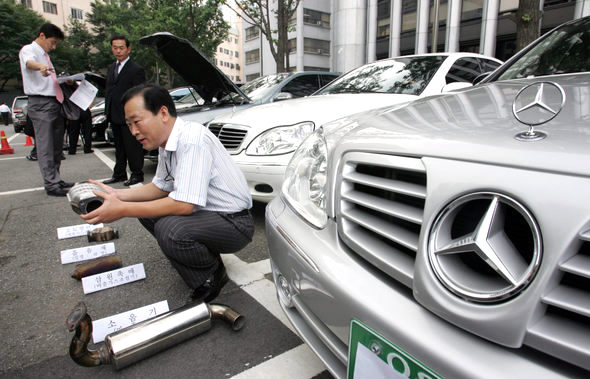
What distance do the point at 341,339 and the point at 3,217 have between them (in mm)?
3782

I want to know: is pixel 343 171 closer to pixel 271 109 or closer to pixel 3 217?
pixel 271 109

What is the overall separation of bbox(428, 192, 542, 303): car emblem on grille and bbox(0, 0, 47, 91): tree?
41059 mm

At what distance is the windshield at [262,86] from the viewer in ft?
15.6

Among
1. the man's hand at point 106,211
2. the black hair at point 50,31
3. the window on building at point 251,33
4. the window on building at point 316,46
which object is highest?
the window on building at point 251,33

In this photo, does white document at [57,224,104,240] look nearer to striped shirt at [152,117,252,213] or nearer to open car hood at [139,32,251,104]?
striped shirt at [152,117,252,213]

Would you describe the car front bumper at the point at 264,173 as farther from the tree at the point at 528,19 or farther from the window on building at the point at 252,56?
the window on building at the point at 252,56

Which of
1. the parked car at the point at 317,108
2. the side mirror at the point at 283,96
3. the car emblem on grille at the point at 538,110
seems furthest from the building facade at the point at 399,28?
the car emblem on grille at the point at 538,110

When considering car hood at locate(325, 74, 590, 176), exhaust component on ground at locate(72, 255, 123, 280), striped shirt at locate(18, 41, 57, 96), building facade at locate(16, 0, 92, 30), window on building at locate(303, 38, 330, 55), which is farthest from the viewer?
building facade at locate(16, 0, 92, 30)

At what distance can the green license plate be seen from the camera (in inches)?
30.7

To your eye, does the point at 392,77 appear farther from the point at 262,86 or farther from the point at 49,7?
the point at 49,7

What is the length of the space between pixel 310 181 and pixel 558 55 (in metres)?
1.49

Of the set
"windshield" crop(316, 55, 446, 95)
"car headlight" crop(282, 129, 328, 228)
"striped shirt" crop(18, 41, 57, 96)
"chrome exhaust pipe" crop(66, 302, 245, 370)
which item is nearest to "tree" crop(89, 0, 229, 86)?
"striped shirt" crop(18, 41, 57, 96)

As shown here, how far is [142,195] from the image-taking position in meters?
2.13

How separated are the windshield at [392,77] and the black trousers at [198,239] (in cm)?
206
